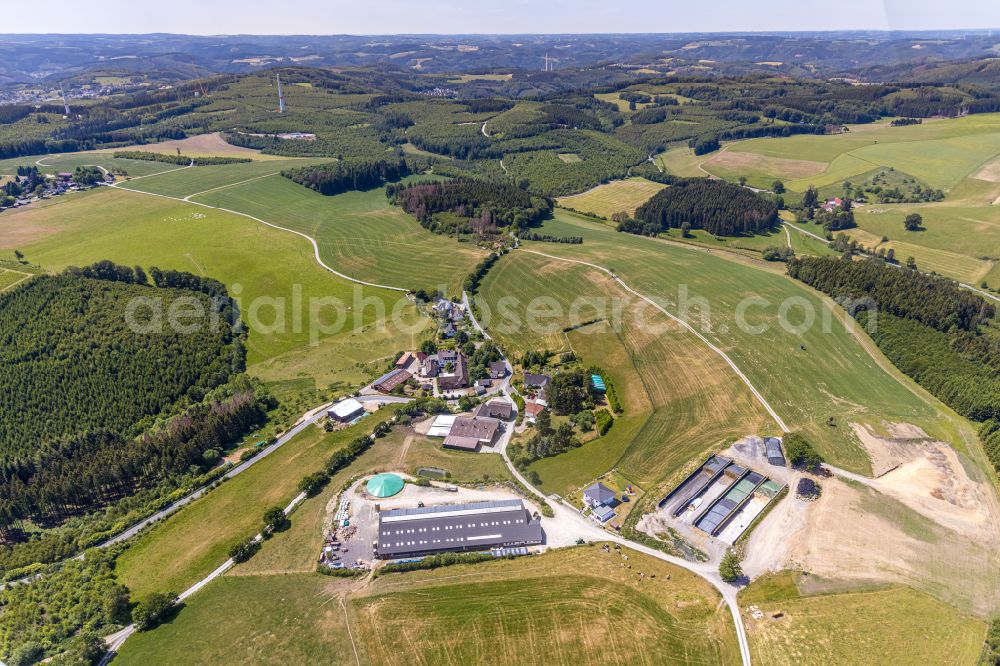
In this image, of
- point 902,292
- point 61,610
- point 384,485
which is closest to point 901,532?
point 384,485

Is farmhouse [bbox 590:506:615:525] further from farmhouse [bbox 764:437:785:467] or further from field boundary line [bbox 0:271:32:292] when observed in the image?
field boundary line [bbox 0:271:32:292]

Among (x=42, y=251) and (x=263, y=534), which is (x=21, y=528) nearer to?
(x=263, y=534)

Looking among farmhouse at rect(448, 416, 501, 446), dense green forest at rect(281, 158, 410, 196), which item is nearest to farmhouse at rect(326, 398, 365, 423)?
farmhouse at rect(448, 416, 501, 446)

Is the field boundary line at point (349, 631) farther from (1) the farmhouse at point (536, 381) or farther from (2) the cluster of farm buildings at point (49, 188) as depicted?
(2) the cluster of farm buildings at point (49, 188)

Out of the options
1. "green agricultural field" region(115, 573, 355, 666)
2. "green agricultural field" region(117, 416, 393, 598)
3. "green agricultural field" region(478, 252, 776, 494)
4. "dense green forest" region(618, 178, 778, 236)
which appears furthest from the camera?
"dense green forest" region(618, 178, 778, 236)

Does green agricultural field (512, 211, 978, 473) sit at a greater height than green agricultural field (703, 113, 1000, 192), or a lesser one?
lesser

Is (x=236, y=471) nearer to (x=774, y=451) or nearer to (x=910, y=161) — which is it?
(x=774, y=451)

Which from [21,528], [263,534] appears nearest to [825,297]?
[263,534]

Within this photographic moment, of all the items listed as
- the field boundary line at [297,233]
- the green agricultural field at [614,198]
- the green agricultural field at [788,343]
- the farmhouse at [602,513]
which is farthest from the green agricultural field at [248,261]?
the green agricultural field at [614,198]
